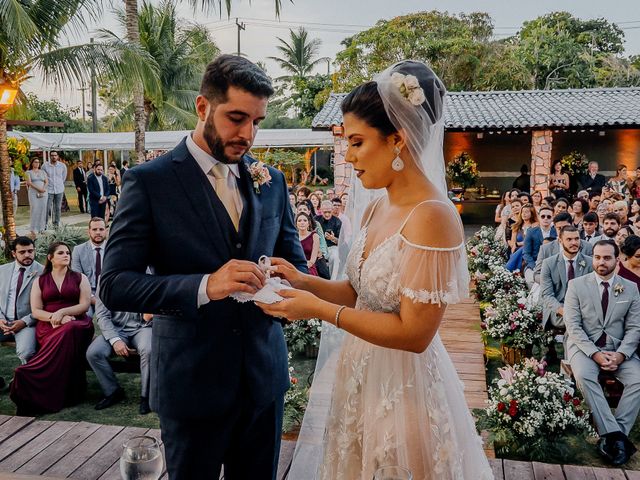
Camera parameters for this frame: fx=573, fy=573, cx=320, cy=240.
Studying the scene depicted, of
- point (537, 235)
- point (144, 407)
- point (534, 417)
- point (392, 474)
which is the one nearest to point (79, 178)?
point (537, 235)

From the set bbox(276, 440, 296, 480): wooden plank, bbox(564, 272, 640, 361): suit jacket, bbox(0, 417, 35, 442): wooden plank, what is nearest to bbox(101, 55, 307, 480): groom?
bbox(276, 440, 296, 480): wooden plank

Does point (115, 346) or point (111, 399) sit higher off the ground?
point (115, 346)

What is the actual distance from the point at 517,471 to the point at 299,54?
36.7 m

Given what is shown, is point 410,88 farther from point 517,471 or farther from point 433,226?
point 517,471

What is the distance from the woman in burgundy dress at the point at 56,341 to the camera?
4836 millimetres

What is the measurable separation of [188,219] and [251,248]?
229mm

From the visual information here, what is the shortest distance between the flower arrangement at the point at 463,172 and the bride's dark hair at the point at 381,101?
1775 cm

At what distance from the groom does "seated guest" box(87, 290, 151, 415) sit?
3.18 meters

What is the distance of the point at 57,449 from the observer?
329 centimetres

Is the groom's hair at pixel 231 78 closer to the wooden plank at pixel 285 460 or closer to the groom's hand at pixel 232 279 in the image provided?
the groom's hand at pixel 232 279

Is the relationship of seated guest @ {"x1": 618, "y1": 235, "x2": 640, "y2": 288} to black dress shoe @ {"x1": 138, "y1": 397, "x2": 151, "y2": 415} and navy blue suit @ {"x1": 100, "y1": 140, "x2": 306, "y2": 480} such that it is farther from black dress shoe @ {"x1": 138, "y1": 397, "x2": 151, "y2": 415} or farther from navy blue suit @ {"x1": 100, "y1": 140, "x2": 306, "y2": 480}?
black dress shoe @ {"x1": 138, "y1": 397, "x2": 151, "y2": 415}

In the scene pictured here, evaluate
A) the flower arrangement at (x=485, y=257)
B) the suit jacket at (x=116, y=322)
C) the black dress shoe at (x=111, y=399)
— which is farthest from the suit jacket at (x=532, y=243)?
the black dress shoe at (x=111, y=399)

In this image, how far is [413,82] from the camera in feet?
6.56

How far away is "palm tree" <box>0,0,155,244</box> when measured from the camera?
9.55m
